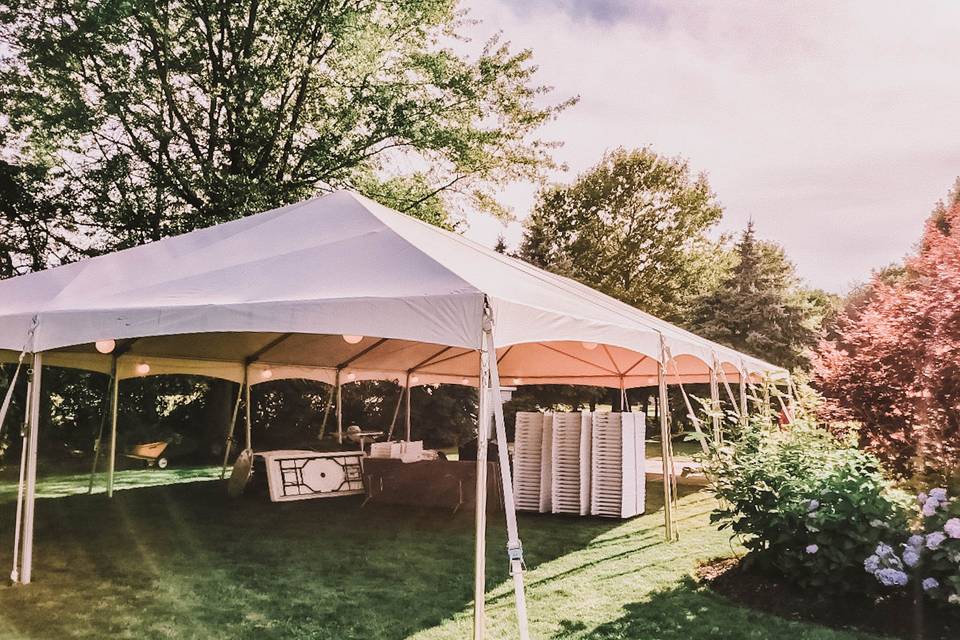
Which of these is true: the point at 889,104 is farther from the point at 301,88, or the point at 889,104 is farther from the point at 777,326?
the point at 777,326

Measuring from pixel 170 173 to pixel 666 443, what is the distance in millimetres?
10763

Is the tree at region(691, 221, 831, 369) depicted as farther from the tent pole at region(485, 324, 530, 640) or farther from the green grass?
the tent pole at region(485, 324, 530, 640)

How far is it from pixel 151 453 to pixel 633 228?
19.2m

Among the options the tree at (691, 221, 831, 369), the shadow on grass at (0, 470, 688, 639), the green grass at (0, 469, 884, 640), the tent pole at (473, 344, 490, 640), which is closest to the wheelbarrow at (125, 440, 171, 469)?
the shadow on grass at (0, 470, 688, 639)

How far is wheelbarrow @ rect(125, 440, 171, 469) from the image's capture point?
1411cm

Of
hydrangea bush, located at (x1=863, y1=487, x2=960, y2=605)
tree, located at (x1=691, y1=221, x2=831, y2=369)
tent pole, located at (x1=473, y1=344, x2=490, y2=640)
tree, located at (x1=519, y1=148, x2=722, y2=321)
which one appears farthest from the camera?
tree, located at (x1=519, y1=148, x2=722, y2=321)

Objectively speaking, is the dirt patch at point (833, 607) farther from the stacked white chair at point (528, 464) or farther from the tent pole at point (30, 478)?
the tent pole at point (30, 478)

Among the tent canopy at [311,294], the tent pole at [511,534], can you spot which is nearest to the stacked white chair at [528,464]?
the tent canopy at [311,294]

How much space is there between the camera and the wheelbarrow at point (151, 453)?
556 inches

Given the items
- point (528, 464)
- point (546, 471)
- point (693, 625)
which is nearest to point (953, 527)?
point (693, 625)

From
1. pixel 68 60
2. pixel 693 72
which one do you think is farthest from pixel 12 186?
pixel 693 72

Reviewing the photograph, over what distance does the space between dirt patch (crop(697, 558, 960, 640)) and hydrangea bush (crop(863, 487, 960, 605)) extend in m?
0.19

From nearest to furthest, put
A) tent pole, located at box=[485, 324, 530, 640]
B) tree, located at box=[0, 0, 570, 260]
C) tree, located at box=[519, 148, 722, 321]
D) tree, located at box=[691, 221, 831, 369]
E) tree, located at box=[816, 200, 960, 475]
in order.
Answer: tent pole, located at box=[485, 324, 530, 640], tree, located at box=[816, 200, 960, 475], tree, located at box=[0, 0, 570, 260], tree, located at box=[691, 221, 831, 369], tree, located at box=[519, 148, 722, 321]

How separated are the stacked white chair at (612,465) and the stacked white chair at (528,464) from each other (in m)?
0.69
